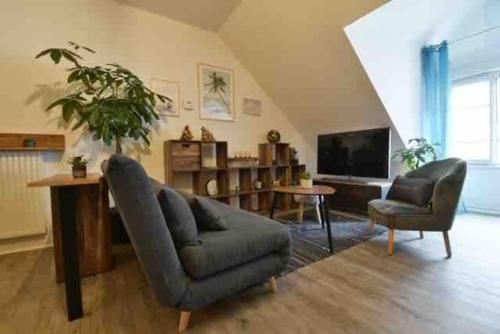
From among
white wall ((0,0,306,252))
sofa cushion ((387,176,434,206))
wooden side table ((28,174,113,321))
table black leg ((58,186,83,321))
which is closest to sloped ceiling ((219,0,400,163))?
white wall ((0,0,306,252))

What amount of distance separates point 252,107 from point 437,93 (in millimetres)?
2711

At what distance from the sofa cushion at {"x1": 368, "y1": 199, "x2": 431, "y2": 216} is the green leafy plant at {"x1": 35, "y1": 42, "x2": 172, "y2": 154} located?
2518mm

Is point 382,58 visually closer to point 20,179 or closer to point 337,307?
point 337,307

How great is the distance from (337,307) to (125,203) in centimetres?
133

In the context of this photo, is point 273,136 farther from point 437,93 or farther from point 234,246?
point 234,246

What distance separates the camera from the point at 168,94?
3312mm

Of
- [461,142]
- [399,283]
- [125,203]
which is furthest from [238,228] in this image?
[461,142]

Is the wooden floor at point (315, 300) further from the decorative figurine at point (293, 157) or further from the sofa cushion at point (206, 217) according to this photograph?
the decorative figurine at point (293, 157)

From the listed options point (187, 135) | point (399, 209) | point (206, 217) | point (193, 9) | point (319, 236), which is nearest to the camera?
point (206, 217)

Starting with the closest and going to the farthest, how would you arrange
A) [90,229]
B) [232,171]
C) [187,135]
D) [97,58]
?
[90,229], [97,58], [187,135], [232,171]

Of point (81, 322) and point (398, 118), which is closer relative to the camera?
point (81, 322)

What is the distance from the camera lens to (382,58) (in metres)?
3.19

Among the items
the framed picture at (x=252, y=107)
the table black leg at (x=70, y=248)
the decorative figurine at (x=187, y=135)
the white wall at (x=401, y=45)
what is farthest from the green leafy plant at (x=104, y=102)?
the white wall at (x=401, y=45)

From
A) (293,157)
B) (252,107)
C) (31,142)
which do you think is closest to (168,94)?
(252,107)
